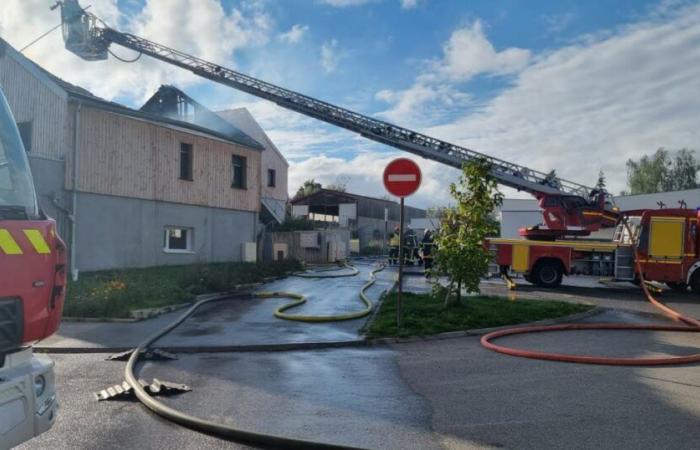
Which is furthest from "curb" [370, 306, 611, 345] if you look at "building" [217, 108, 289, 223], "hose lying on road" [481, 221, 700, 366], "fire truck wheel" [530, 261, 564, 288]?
"building" [217, 108, 289, 223]

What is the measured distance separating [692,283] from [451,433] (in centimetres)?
1484

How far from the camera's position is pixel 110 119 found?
1730 cm

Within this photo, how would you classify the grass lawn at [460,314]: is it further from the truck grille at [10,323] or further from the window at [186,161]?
the window at [186,161]

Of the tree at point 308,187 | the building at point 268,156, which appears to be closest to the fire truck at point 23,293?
the building at point 268,156

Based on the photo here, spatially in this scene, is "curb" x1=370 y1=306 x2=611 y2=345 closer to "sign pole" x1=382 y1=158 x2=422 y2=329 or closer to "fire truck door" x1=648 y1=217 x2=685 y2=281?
"sign pole" x1=382 y1=158 x2=422 y2=329

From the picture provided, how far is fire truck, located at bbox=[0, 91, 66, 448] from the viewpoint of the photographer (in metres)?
2.88

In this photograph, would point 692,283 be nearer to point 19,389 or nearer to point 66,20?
point 19,389

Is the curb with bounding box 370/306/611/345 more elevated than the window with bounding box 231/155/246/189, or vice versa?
the window with bounding box 231/155/246/189

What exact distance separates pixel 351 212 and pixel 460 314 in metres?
39.8

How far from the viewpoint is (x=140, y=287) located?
43.0ft

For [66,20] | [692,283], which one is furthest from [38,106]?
A: [692,283]

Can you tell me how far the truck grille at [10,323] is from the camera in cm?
288

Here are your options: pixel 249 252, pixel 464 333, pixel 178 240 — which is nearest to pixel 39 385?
pixel 464 333

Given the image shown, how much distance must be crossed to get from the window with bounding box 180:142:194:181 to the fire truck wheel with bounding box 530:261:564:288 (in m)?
12.8
